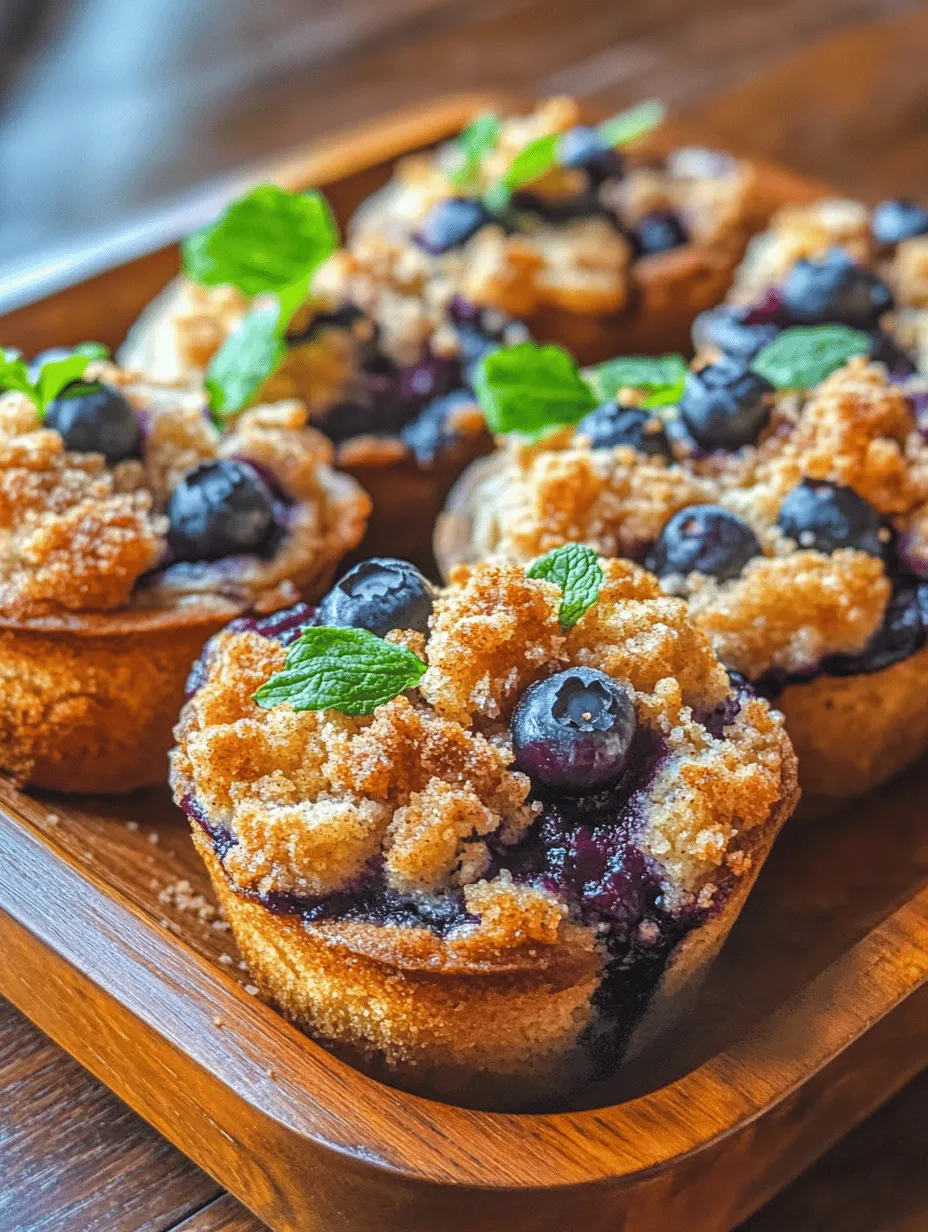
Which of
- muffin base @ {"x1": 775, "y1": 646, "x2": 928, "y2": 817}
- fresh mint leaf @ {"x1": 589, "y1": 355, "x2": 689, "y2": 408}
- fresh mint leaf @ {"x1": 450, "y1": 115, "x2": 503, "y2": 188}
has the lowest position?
muffin base @ {"x1": 775, "y1": 646, "x2": 928, "y2": 817}

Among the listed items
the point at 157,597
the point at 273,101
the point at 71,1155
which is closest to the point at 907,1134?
the point at 71,1155

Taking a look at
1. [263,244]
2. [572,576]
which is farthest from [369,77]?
[572,576]

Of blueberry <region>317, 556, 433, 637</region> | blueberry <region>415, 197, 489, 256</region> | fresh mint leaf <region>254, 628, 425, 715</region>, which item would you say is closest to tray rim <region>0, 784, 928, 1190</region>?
fresh mint leaf <region>254, 628, 425, 715</region>

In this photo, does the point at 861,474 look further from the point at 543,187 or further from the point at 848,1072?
the point at 543,187

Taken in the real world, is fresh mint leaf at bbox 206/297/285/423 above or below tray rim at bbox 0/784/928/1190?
above

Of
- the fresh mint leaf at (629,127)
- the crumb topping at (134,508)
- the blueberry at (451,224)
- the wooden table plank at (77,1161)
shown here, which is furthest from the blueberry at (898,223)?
the wooden table plank at (77,1161)

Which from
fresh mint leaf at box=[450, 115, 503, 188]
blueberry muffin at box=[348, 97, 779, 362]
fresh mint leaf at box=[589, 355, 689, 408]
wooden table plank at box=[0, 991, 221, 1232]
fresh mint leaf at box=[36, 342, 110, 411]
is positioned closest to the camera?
wooden table plank at box=[0, 991, 221, 1232]

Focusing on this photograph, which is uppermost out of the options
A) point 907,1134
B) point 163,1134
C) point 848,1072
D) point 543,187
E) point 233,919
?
point 543,187

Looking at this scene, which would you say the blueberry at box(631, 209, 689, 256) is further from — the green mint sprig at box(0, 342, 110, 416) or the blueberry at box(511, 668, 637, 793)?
the blueberry at box(511, 668, 637, 793)
